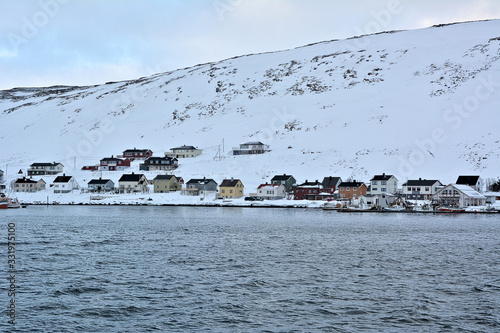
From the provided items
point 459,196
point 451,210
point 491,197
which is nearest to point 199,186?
point 451,210

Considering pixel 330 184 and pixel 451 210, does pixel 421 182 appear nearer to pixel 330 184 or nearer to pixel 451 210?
pixel 451 210

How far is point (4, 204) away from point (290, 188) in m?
61.2

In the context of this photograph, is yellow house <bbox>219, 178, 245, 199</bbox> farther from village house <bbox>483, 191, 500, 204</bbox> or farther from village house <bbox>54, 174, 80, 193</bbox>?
village house <bbox>483, 191, 500, 204</bbox>

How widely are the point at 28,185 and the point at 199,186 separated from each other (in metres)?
49.3

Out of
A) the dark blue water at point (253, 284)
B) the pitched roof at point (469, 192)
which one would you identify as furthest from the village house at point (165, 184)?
the dark blue water at point (253, 284)

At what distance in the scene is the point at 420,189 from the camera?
108688mm

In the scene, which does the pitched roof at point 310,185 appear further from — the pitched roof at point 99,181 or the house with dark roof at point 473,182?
the pitched roof at point 99,181

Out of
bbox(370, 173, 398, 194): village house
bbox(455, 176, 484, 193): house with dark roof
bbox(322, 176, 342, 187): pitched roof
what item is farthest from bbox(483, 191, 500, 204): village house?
bbox(322, 176, 342, 187): pitched roof

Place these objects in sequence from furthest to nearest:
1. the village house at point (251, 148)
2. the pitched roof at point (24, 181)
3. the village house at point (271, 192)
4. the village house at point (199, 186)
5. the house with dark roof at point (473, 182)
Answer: the village house at point (251, 148)
the pitched roof at point (24, 181)
the village house at point (199, 186)
the village house at point (271, 192)
the house with dark roof at point (473, 182)

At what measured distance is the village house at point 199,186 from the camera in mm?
119312

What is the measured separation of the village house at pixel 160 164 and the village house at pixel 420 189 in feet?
227

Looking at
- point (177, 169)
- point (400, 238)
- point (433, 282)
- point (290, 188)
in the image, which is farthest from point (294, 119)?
point (433, 282)

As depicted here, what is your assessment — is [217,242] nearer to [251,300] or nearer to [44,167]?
[251,300]

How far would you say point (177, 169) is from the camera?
485ft
